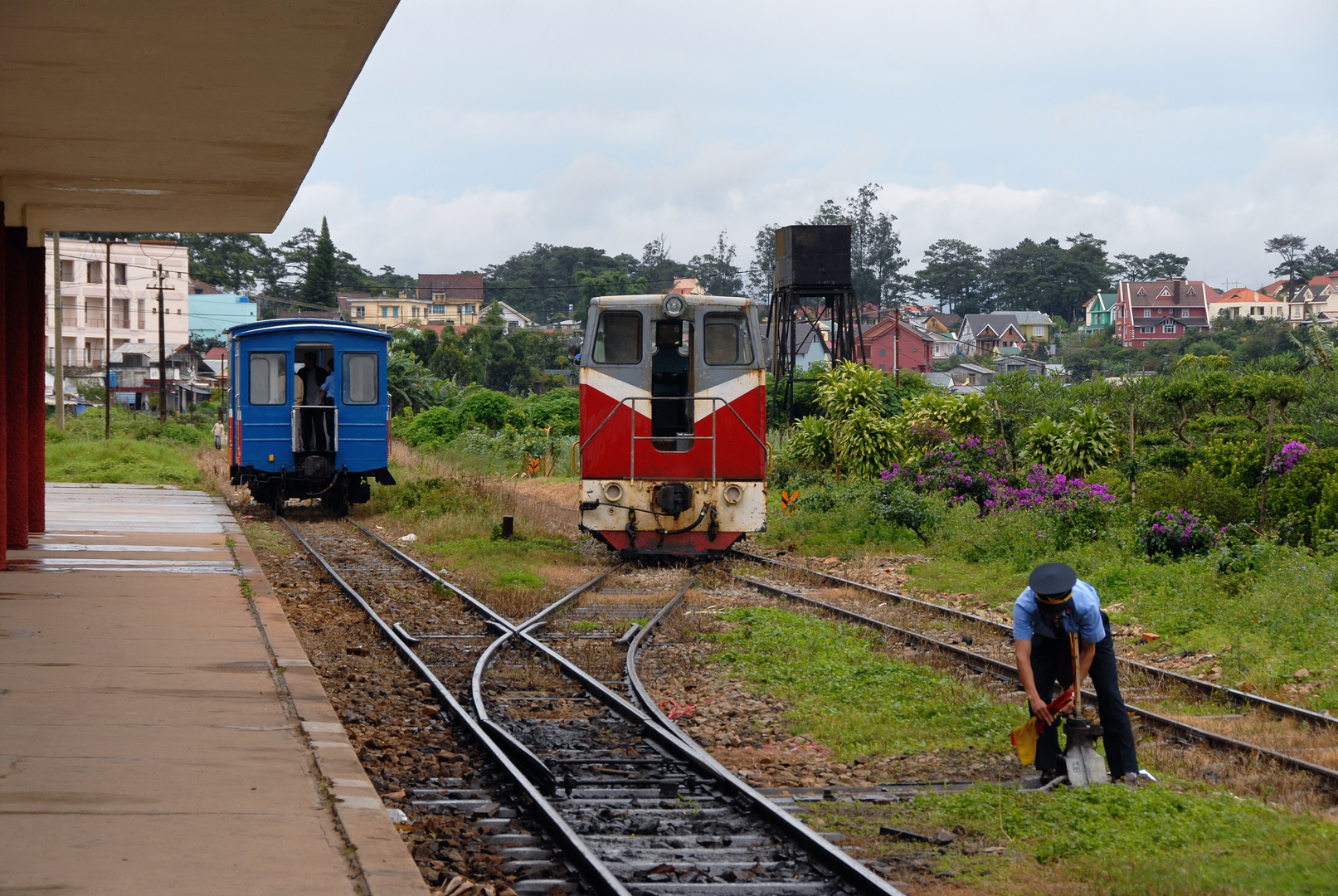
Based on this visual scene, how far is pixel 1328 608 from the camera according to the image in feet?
33.6

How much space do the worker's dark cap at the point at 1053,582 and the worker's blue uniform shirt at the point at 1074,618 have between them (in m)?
0.09

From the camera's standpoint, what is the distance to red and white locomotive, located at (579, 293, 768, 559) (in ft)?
49.9

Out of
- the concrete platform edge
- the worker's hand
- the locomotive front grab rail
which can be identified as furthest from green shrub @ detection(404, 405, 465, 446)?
the worker's hand

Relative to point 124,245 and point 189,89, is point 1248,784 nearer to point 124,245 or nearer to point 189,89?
point 189,89

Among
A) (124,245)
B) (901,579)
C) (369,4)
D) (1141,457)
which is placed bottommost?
(901,579)

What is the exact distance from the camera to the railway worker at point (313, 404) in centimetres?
2164

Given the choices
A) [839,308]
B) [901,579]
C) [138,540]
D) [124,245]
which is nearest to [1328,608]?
[901,579]

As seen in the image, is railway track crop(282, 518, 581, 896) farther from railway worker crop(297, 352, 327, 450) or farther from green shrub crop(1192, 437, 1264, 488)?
green shrub crop(1192, 437, 1264, 488)

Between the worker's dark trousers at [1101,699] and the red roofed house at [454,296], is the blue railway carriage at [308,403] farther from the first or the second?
the red roofed house at [454,296]

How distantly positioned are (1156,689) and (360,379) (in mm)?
15724

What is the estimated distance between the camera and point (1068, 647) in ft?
22.2

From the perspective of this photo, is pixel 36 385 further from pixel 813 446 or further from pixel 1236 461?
pixel 1236 461

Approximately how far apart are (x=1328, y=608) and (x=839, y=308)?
27.8m

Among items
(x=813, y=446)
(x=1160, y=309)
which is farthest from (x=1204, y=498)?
(x=1160, y=309)
